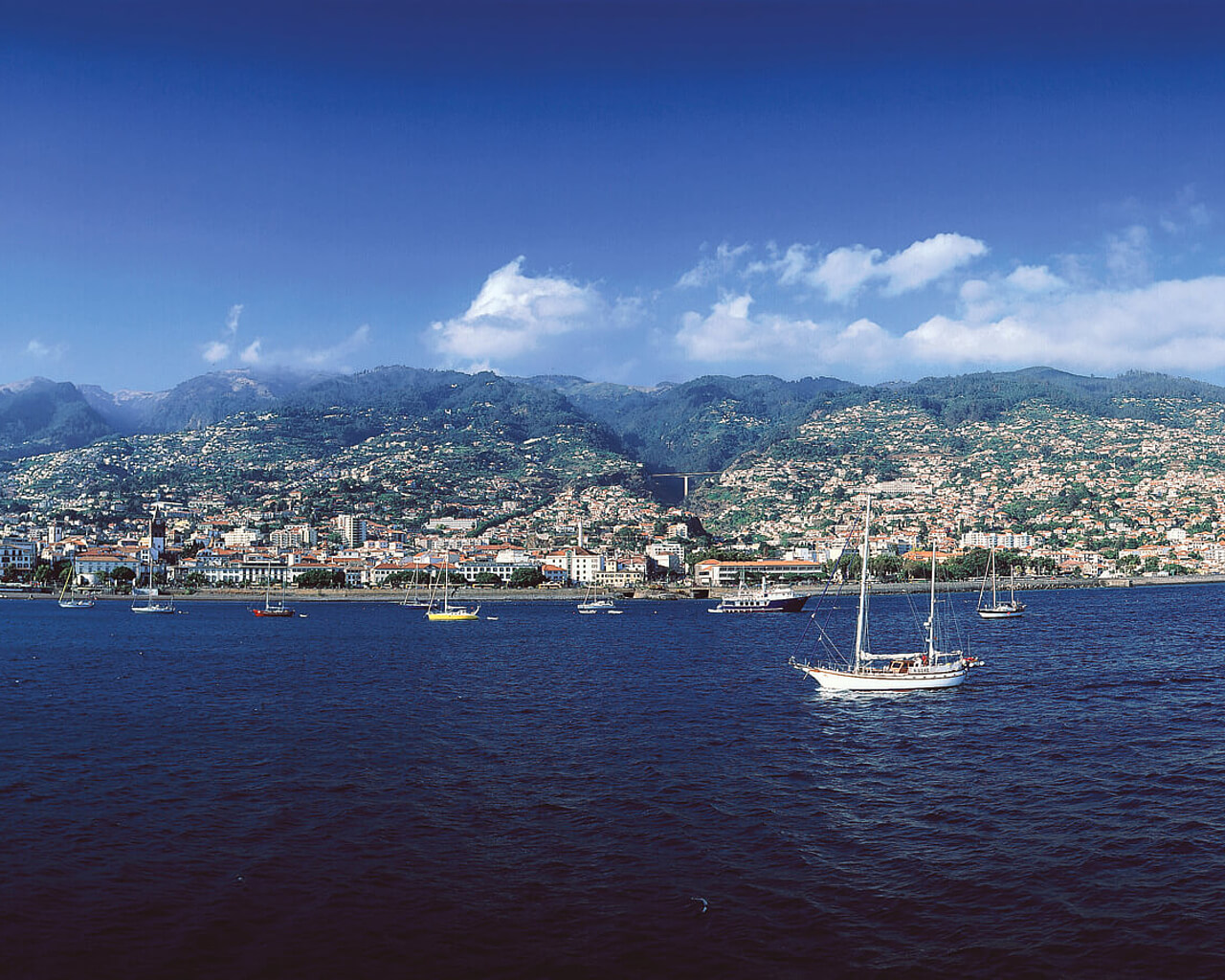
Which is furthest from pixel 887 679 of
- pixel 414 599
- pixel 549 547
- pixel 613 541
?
pixel 613 541

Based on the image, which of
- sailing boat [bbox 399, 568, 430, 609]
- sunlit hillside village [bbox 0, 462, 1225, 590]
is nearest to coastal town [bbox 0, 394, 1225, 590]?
sunlit hillside village [bbox 0, 462, 1225, 590]

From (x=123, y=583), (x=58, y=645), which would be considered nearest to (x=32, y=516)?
(x=123, y=583)

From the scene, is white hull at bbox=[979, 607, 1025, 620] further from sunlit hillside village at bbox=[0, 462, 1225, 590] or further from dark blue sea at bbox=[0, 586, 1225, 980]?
sunlit hillside village at bbox=[0, 462, 1225, 590]

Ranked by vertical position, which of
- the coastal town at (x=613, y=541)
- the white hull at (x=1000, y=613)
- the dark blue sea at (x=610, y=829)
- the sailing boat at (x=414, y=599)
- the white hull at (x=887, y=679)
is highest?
the coastal town at (x=613, y=541)

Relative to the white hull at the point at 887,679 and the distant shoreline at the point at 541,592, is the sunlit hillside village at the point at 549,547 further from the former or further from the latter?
the white hull at the point at 887,679

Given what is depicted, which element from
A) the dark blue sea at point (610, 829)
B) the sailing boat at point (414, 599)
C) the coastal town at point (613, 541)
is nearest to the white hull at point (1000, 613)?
the dark blue sea at point (610, 829)

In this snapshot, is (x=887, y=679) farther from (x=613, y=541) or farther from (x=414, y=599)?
(x=613, y=541)

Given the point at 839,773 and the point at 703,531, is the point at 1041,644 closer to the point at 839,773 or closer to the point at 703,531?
the point at 839,773
